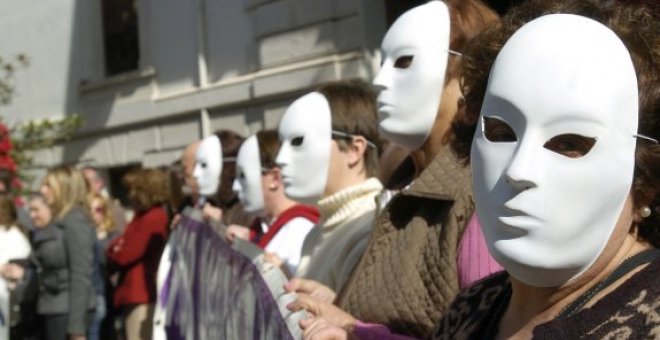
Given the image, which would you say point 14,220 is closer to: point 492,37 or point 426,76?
point 426,76

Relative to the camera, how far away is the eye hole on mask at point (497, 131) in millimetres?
1735

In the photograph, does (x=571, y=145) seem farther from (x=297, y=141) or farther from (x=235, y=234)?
(x=235, y=234)

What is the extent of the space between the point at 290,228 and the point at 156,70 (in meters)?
8.67

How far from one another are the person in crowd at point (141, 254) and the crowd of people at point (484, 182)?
1828 millimetres

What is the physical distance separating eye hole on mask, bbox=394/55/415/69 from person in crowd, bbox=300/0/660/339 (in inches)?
41.0

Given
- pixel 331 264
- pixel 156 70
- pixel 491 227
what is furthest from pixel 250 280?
pixel 156 70

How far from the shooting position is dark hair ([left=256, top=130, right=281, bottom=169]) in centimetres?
496

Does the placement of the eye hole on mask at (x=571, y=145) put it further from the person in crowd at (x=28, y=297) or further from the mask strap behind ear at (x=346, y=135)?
the person in crowd at (x=28, y=297)

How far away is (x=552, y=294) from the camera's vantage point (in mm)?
1704

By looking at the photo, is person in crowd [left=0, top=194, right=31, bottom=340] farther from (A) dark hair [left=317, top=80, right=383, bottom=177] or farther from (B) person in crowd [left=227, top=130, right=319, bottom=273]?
(A) dark hair [left=317, top=80, right=383, bottom=177]

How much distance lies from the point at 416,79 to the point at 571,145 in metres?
1.12

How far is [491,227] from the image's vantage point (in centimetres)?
168

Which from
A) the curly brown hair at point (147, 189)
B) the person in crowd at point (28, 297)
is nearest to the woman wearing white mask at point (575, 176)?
the person in crowd at point (28, 297)

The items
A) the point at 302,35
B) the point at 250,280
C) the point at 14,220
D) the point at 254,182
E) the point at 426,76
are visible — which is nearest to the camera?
the point at 426,76
